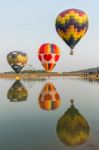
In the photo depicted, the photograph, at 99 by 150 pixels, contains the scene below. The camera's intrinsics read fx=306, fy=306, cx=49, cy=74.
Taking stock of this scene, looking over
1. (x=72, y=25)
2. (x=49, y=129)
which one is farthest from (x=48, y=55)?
(x=49, y=129)

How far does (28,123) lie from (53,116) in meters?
2.83

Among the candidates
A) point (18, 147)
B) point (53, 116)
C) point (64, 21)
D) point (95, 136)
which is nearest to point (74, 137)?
point (95, 136)

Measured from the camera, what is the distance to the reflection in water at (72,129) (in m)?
12.6

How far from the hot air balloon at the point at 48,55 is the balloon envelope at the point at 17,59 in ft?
63.5

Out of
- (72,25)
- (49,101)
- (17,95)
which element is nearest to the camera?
(49,101)

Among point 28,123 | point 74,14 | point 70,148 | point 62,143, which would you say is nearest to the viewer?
point 70,148

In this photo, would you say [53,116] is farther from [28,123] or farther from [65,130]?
Result: [65,130]

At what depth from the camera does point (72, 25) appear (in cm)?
4606

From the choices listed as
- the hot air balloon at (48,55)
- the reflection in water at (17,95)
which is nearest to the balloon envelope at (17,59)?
the hot air balloon at (48,55)

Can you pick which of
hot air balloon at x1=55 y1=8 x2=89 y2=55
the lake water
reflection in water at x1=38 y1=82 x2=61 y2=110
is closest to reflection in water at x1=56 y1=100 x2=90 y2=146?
the lake water

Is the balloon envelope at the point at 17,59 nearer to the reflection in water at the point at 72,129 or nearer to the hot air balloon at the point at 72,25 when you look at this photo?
the hot air balloon at the point at 72,25

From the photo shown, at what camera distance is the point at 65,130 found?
48.2 feet

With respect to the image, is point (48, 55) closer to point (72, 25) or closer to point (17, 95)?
point (72, 25)

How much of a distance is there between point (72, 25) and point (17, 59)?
43.2 m
